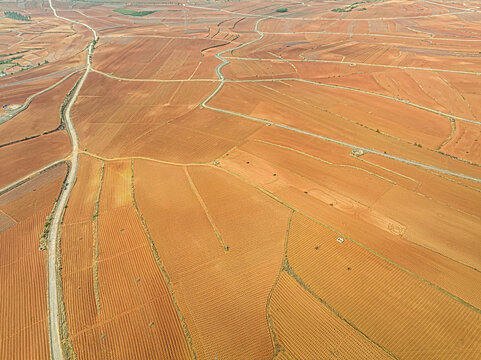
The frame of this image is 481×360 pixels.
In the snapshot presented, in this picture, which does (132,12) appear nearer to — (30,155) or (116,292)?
(30,155)

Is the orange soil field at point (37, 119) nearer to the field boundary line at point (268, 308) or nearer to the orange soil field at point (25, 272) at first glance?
the orange soil field at point (25, 272)

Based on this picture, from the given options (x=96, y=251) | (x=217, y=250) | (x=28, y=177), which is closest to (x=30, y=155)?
(x=28, y=177)

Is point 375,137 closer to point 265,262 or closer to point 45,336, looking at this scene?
point 265,262

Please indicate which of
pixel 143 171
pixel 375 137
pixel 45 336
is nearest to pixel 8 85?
pixel 143 171

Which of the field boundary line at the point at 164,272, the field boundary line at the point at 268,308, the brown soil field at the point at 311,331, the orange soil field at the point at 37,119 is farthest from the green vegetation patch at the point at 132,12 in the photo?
the brown soil field at the point at 311,331

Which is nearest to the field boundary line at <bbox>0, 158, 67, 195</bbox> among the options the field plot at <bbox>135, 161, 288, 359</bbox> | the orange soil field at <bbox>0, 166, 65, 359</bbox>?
the orange soil field at <bbox>0, 166, 65, 359</bbox>

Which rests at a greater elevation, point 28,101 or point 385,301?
point 28,101

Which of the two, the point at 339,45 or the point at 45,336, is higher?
the point at 339,45
